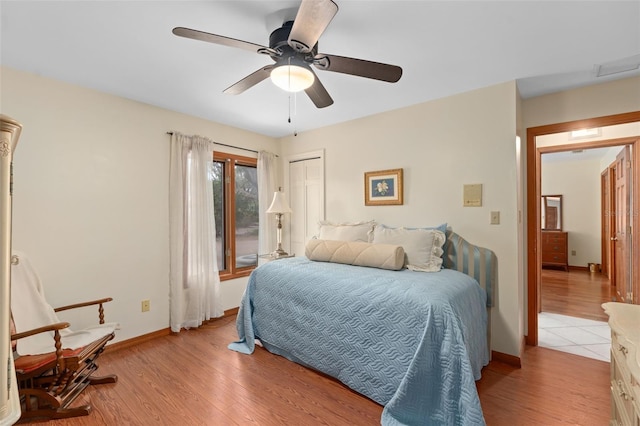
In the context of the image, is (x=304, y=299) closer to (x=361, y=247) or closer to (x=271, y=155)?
(x=361, y=247)

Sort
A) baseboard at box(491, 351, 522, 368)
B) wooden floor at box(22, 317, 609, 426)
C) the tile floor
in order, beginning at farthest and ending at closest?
1. the tile floor
2. baseboard at box(491, 351, 522, 368)
3. wooden floor at box(22, 317, 609, 426)

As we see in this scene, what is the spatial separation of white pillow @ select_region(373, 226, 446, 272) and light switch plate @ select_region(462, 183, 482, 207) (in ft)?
1.28

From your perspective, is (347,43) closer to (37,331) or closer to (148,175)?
(148,175)

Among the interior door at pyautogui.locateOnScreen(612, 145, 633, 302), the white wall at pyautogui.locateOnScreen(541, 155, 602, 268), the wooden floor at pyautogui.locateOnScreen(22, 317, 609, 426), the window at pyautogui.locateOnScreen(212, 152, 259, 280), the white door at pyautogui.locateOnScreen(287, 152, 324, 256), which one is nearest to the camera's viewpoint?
the wooden floor at pyautogui.locateOnScreen(22, 317, 609, 426)

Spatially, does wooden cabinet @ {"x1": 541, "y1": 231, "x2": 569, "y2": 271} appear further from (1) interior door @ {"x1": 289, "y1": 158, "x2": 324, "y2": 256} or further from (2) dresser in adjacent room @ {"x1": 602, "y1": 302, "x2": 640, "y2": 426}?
(2) dresser in adjacent room @ {"x1": 602, "y1": 302, "x2": 640, "y2": 426}

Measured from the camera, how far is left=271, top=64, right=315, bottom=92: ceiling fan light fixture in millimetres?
1713

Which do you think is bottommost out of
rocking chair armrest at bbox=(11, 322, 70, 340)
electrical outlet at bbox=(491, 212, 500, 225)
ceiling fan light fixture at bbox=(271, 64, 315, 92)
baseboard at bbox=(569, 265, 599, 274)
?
baseboard at bbox=(569, 265, 599, 274)

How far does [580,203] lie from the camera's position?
6.38 m

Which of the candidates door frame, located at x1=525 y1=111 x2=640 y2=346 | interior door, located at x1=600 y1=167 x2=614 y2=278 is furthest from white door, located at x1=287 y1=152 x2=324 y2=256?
interior door, located at x1=600 y1=167 x2=614 y2=278

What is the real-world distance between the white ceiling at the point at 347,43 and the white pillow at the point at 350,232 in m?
1.34

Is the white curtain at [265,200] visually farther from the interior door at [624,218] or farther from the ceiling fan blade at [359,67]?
the interior door at [624,218]

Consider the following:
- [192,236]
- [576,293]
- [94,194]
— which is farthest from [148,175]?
[576,293]

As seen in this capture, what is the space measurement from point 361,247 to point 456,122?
152cm

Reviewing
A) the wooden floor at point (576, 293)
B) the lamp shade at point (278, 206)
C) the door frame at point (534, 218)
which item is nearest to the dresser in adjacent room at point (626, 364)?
the door frame at point (534, 218)
